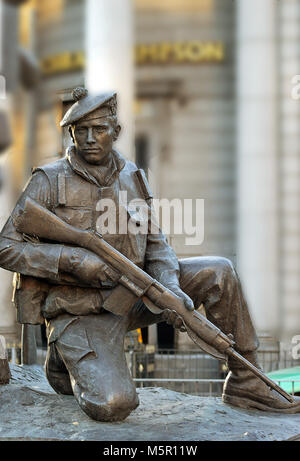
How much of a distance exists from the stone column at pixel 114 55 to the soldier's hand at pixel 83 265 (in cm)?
394

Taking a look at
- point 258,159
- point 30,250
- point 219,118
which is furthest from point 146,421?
point 258,159

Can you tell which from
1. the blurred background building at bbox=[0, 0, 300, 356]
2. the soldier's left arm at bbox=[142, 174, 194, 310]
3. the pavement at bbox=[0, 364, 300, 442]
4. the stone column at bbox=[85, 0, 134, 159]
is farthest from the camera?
the blurred background building at bbox=[0, 0, 300, 356]

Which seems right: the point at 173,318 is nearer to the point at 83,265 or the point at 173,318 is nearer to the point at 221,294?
the point at 221,294

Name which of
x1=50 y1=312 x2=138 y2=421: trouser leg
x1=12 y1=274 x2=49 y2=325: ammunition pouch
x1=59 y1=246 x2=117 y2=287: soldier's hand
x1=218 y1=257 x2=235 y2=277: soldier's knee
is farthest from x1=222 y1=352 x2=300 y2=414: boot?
x1=12 y1=274 x2=49 y2=325: ammunition pouch

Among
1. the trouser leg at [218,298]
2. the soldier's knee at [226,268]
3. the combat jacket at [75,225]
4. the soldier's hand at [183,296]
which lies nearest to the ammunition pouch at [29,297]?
the combat jacket at [75,225]

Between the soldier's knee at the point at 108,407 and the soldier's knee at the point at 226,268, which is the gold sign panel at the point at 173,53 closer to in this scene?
the soldier's knee at the point at 226,268

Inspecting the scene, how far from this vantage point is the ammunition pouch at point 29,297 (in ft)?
17.9

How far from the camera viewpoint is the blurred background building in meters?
10.1

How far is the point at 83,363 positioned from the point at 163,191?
19.6 feet

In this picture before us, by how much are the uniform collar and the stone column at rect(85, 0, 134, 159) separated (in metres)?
3.41

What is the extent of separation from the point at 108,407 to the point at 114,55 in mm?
5904

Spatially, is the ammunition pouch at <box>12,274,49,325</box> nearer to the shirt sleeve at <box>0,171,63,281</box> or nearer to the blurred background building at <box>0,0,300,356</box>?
the shirt sleeve at <box>0,171,63,281</box>

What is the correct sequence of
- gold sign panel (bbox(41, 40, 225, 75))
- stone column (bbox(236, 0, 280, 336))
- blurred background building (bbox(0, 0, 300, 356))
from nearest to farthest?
blurred background building (bbox(0, 0, 300, 356)) → gold sign panel (bbox(41, 40, 225, 75)) → stone column (bbox(236, 0, 280, 336))

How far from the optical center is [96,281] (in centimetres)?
529
